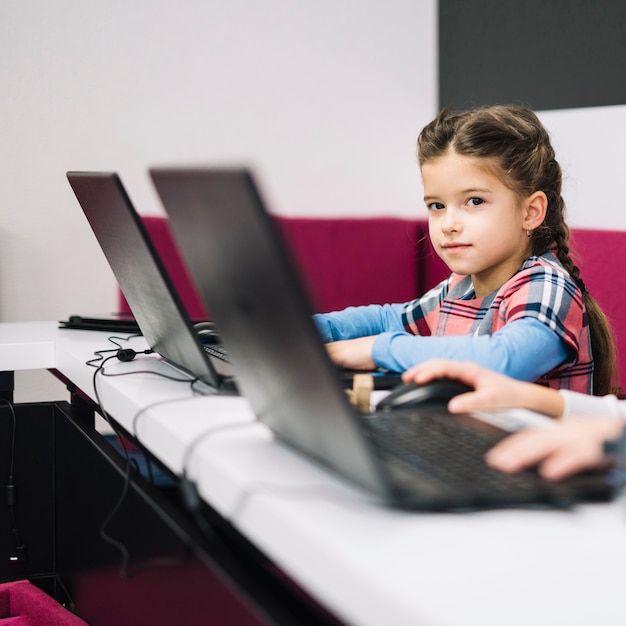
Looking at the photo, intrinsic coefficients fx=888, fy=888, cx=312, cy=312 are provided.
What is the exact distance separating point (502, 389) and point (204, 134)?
7.59 feet

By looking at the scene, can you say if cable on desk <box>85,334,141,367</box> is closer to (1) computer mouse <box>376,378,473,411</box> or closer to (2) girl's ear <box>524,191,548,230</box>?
(1) computer mouse <box>376,378,473,411</box>

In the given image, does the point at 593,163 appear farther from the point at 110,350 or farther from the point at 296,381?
the point at 296,381

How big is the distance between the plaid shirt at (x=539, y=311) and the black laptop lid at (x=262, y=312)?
564 mm

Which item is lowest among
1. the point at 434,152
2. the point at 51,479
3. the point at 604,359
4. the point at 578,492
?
the point at 51,479

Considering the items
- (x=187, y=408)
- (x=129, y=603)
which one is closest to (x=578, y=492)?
(x=187, y=408)

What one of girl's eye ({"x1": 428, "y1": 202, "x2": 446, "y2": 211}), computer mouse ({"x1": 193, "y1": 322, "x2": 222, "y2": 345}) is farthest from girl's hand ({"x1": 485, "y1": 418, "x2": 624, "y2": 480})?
girl's eye ({"x1": 428, "y1": 202, "x2": 446, "y2": 211})

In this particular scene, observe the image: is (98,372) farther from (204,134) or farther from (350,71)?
(350,71)

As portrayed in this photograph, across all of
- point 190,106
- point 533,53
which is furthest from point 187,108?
point 533,53

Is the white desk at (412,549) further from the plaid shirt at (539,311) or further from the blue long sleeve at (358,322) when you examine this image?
the blue long sleeve at (358,322)

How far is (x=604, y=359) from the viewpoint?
159cm

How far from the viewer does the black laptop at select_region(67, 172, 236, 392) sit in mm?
1064

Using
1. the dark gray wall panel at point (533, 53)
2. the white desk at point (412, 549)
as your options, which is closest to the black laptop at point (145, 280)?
the white desk at point (412, 549)

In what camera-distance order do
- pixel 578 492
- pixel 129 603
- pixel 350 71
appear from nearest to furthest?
pixel 578 492, pixel 129 603, pixel 350 71

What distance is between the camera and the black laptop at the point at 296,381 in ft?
2.05
